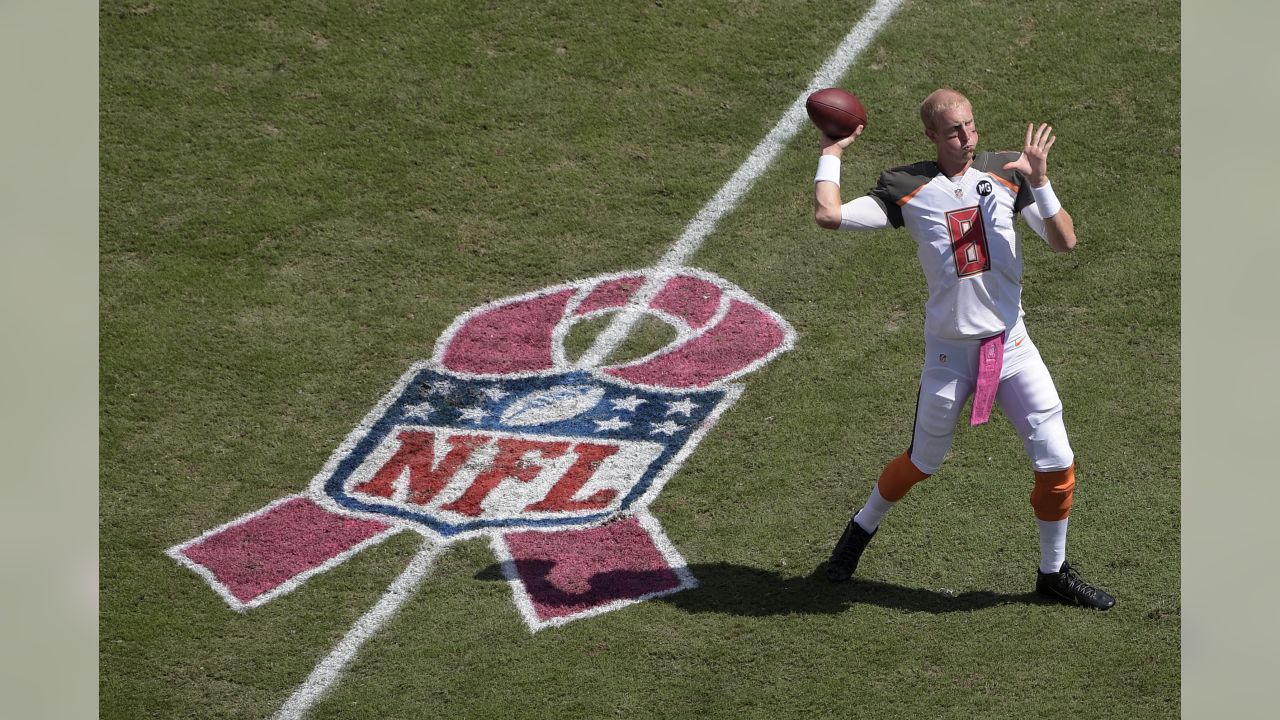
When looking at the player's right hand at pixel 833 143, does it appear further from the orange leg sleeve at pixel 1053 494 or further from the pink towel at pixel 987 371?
the orange leg sleeve at pixel 1053 494

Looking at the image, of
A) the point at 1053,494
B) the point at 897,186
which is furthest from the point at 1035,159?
the point at 1053,494

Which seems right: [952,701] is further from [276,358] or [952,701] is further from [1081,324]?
[276,358]

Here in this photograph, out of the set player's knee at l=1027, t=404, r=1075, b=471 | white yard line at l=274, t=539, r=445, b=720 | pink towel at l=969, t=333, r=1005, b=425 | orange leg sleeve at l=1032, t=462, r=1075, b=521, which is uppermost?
pink towel at l=969, t=333, r=1005, b=425

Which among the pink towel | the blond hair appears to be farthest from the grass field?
the blond hair

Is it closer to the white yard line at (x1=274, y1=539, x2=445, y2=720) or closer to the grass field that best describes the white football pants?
the grass field

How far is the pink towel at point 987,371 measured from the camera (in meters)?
6.34

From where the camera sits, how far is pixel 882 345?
8250 mm

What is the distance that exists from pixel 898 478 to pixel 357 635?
2.55 meters

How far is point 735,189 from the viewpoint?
9219 millimetres

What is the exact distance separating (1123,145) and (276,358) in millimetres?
5323

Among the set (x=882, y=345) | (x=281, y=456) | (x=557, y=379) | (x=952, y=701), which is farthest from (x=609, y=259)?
(x=952, y=701)

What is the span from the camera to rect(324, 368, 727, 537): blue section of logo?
7844mm

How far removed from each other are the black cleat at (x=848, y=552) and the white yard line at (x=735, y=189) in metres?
1.98

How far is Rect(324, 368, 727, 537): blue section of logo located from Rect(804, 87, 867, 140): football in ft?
6.73
